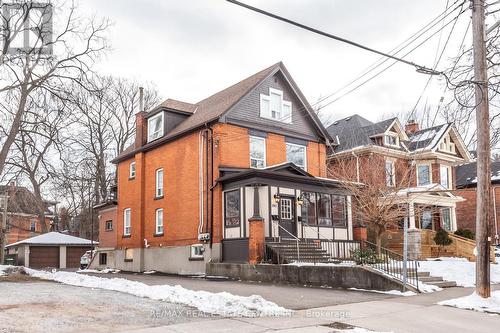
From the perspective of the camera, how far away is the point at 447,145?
111 ft

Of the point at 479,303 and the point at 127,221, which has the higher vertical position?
the point at 127,221

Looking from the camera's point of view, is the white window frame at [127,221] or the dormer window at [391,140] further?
the dormer window at [391,140]

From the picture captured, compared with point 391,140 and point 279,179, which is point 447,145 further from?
point 279,179

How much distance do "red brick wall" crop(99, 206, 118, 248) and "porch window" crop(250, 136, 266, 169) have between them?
13.0 meters

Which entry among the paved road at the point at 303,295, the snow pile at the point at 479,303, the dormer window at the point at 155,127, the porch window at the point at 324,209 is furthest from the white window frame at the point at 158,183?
the snow pile at the point at 479,303

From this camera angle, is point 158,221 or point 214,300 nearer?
point 214,300

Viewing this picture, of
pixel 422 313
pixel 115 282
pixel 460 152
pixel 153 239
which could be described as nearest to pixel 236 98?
pixel 153 239

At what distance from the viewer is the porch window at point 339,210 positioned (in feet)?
79.7

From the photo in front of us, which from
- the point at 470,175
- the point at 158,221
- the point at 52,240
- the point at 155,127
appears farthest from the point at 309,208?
the point at 52,240

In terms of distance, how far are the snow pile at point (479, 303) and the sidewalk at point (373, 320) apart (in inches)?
12.1

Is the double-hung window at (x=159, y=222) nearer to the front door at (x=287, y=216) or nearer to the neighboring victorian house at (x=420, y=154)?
the front door at (x=287, y=216)

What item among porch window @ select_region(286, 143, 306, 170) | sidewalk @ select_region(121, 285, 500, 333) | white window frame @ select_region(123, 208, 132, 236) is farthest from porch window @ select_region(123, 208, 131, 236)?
sidewalk @ select_region(121, 285, 500, 333)

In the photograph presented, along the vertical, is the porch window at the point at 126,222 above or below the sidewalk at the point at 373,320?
above

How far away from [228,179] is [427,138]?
58.2 feet
